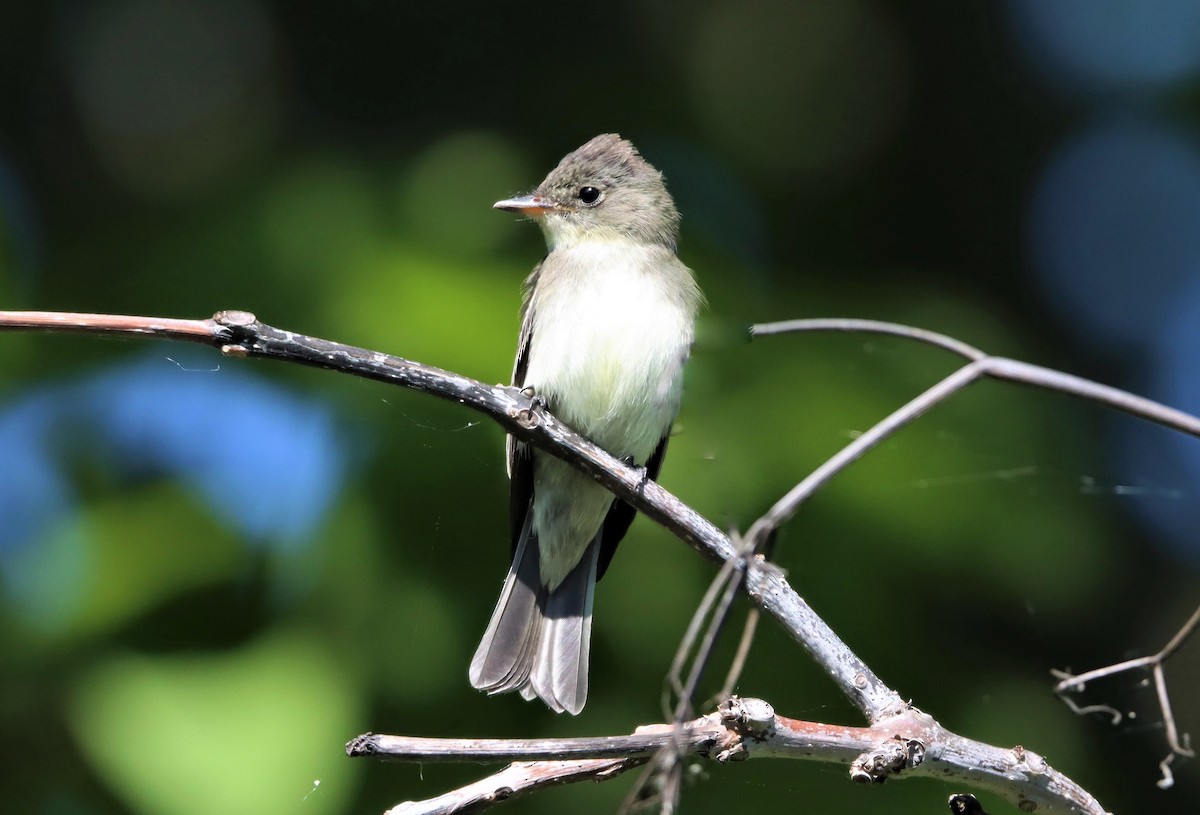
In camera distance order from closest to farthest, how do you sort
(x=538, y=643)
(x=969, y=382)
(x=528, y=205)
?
(x=969, y=382)
(x=538, y=643)
(x=528, y=205)

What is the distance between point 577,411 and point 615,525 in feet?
1.19

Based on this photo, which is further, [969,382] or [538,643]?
[538,643]

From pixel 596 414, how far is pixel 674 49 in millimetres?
1812

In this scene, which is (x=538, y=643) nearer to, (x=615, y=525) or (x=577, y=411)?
(x=615, y=525)

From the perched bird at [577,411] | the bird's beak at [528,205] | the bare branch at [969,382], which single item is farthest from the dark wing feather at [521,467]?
the bare branch at [969,382]

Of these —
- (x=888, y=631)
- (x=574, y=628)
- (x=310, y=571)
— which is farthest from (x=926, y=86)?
(x=310, y=571)

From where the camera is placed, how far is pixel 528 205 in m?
3.37

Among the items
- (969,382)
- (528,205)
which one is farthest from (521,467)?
(969,382)

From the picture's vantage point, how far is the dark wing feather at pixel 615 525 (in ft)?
10.3

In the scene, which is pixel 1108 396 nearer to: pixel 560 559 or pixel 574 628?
pixel 574 628

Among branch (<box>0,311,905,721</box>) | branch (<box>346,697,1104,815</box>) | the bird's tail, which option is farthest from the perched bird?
branch (<box>346,697,1104,815</box>)

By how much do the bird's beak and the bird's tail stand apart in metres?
0.97

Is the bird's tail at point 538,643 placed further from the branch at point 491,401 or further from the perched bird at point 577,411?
the branch at point 491,401


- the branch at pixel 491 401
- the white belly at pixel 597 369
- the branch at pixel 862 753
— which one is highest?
the white belly at pixel 597 369
